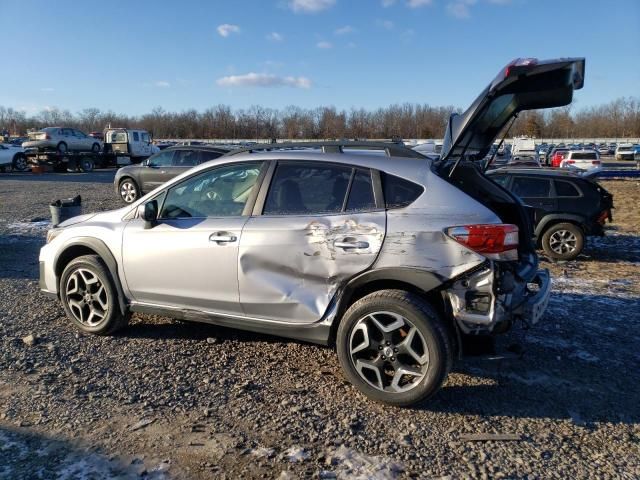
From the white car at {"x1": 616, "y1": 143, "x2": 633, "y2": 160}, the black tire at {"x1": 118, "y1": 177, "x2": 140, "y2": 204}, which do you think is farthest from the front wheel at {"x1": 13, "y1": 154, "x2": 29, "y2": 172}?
the white car at {"x1": 616, "y1": 143, "x2": 633, "y2": 160}

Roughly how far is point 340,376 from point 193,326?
1.76m

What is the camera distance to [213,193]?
14.8 ft

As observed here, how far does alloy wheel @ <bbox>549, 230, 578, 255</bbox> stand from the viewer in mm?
9000

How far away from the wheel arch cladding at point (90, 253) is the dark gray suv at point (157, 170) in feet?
34.3

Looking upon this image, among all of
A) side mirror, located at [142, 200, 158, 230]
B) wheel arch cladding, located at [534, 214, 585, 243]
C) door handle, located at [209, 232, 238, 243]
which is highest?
side mirror, located at [142, 200, 158, 230]

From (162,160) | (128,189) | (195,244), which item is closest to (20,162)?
(128,189)

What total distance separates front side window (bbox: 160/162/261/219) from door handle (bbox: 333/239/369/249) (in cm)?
95

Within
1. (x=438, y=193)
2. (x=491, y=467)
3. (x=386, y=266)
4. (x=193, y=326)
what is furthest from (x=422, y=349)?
(x=193, y=326)

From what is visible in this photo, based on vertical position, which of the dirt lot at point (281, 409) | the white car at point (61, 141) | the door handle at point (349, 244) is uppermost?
the white car at point (61, 141)

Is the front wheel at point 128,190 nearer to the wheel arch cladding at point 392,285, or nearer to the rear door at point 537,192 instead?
the rear door at point 537,192

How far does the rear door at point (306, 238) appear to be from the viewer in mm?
3682

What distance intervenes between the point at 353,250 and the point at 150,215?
1880 mm

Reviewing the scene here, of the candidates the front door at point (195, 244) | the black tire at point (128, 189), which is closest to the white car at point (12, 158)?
the black tire at point (128, 189)

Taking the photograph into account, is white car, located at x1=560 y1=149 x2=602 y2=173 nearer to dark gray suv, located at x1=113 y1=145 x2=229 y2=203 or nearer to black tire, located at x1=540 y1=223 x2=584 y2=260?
dark gray suv, located at x1=113 y1=145 x2=229 y2=203
